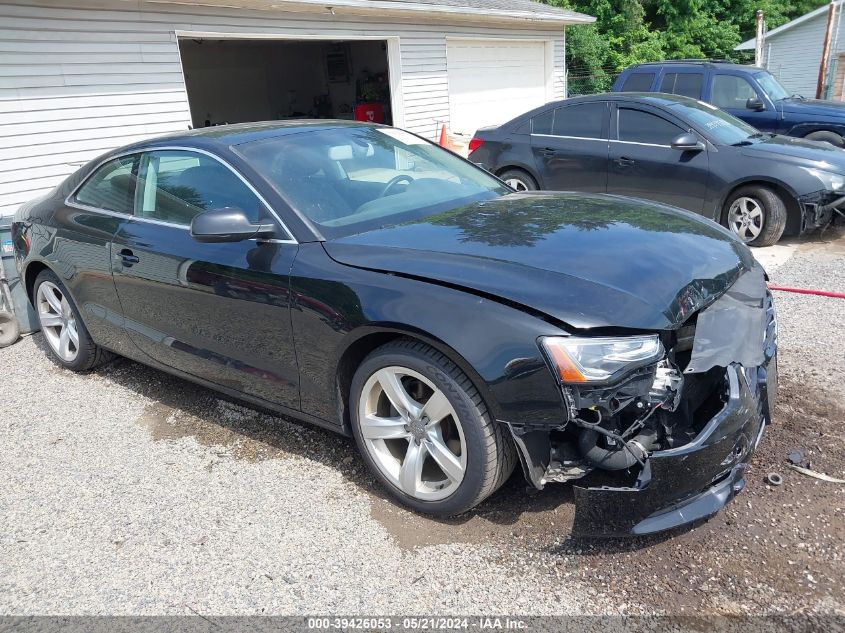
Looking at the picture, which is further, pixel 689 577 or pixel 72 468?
pixel 72 468

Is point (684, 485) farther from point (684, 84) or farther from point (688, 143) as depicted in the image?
point (684, 84)

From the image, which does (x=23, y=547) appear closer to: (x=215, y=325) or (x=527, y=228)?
(x=215, y=325)

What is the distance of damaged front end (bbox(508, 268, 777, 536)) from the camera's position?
7.66 ft

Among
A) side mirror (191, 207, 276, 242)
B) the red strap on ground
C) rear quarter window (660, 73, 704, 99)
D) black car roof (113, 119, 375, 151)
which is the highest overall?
black car roof (113, 119, 375, 151)

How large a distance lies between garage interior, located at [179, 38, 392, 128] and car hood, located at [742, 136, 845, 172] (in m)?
11.4

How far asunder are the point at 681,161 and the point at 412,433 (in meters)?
5.46

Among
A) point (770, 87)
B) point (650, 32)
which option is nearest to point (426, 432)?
point (770, 87)

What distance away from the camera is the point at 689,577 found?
7.91 ft

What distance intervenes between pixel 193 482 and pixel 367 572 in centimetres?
116

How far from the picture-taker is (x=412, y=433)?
2793 mm

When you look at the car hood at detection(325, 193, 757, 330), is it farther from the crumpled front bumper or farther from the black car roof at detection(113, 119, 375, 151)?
the black car roof at detection(113, 119, 375, 151)

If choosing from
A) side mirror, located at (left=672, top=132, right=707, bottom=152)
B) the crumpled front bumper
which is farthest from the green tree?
the crumpled front bumper

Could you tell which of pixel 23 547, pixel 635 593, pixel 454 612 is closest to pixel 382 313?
pixel 454 612


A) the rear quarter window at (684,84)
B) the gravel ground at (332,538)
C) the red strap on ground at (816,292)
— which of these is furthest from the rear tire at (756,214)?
the rear quarter window at (684,84)
